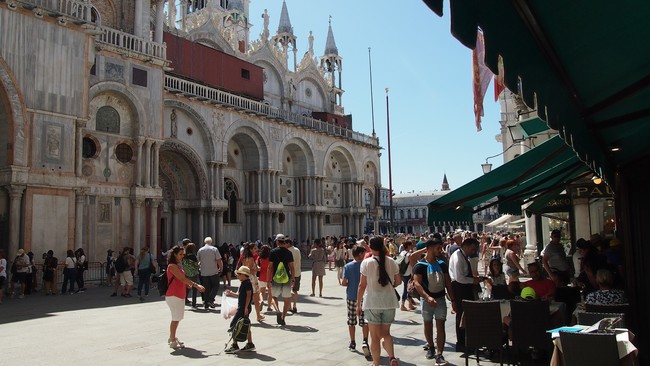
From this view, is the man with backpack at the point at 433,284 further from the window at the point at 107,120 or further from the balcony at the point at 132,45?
the window at the point at 107,120

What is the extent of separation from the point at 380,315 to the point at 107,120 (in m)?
18.6

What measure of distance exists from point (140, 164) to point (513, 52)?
21.4 meters

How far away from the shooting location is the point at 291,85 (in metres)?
39.7

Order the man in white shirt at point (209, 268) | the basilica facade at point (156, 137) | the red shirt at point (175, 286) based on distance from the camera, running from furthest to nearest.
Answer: the basilica facade at point (156, 137) → the man in white shirt at point (209, 268) → the red shirt at point (175, 286)

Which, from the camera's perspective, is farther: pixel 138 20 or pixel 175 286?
pixel 138 20

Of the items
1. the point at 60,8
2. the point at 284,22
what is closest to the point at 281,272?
the point at 60,8

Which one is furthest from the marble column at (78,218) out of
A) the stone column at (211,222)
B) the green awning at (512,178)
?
the green awning at (512,178)

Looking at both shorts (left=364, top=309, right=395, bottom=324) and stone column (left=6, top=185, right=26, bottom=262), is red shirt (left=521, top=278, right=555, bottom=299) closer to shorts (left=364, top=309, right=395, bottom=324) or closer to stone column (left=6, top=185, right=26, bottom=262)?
shorts (left=364, top=309, right=395, bottom=324)

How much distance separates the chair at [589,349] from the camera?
455 centimetres

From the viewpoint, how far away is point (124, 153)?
886 inches

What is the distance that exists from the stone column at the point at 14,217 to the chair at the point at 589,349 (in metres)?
17.0

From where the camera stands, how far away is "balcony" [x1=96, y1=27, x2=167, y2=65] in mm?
21391

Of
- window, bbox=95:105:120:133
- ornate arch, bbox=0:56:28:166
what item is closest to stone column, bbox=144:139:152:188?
window, bbox=95:105:120:133

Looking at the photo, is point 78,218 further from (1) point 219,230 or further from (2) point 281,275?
(2) point 281,275
